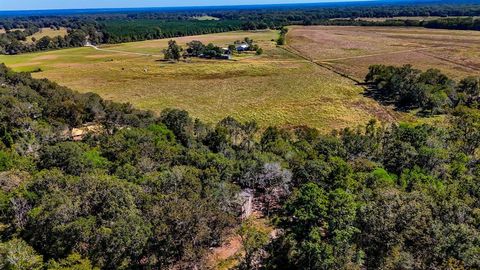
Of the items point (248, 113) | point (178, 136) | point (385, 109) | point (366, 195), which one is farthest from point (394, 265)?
point (385, 109)

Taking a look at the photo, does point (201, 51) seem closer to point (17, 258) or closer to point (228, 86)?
point (228, 86)

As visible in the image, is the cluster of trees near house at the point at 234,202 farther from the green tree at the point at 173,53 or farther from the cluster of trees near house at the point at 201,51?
the cluster of trees near house at the point at 201,51

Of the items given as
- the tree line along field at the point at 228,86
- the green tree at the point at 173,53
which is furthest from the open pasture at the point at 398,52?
the green tree at the point at 173,53

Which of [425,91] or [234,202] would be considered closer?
[234,202]

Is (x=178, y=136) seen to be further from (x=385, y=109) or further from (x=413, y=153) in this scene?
(x=385, y=109)

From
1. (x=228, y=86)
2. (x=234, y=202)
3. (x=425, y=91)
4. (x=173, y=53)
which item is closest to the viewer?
(x=234, y=202)

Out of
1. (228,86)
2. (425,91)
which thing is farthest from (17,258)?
(228,86)
